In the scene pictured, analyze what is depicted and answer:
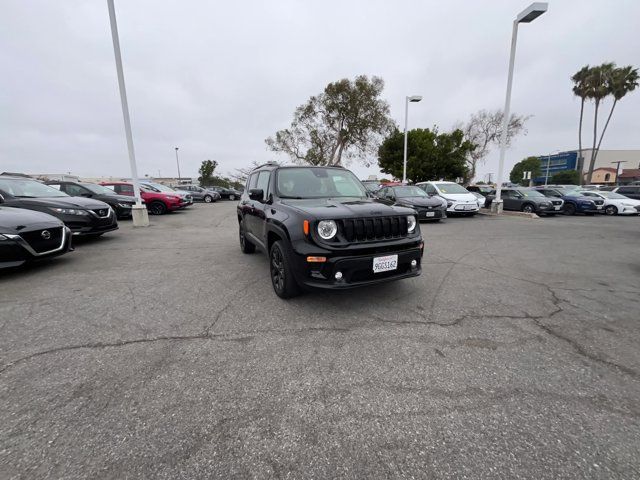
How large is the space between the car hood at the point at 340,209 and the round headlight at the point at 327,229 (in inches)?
3.0

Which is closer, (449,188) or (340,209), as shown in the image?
(340,209)

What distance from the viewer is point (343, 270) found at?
304 centimetres

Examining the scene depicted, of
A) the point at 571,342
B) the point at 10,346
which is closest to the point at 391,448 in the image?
the point at 571,342

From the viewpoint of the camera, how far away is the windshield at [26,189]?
22.0ft

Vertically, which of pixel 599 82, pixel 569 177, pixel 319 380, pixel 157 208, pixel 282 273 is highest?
pixel 599 82

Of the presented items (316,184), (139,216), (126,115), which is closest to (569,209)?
(316,184)

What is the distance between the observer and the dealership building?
77125 mm

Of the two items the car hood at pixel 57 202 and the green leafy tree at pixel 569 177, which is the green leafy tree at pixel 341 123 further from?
the green leafy tree at pixel 569 177

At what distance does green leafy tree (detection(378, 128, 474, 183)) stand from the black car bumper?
28.7 meters

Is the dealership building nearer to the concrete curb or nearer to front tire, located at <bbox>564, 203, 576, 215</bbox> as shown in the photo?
front tire, located at <bbox>564, 203, 576, 215</bbox>

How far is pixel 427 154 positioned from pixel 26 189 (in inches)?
1160

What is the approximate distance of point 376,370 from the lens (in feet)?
7.70

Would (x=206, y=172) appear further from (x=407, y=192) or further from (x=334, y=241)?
(x=334, y=241)

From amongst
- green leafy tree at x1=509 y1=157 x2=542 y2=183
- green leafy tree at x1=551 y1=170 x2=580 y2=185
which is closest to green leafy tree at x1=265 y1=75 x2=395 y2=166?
green leafy tree at x1=551 y1=170 x2=580 y2=185
